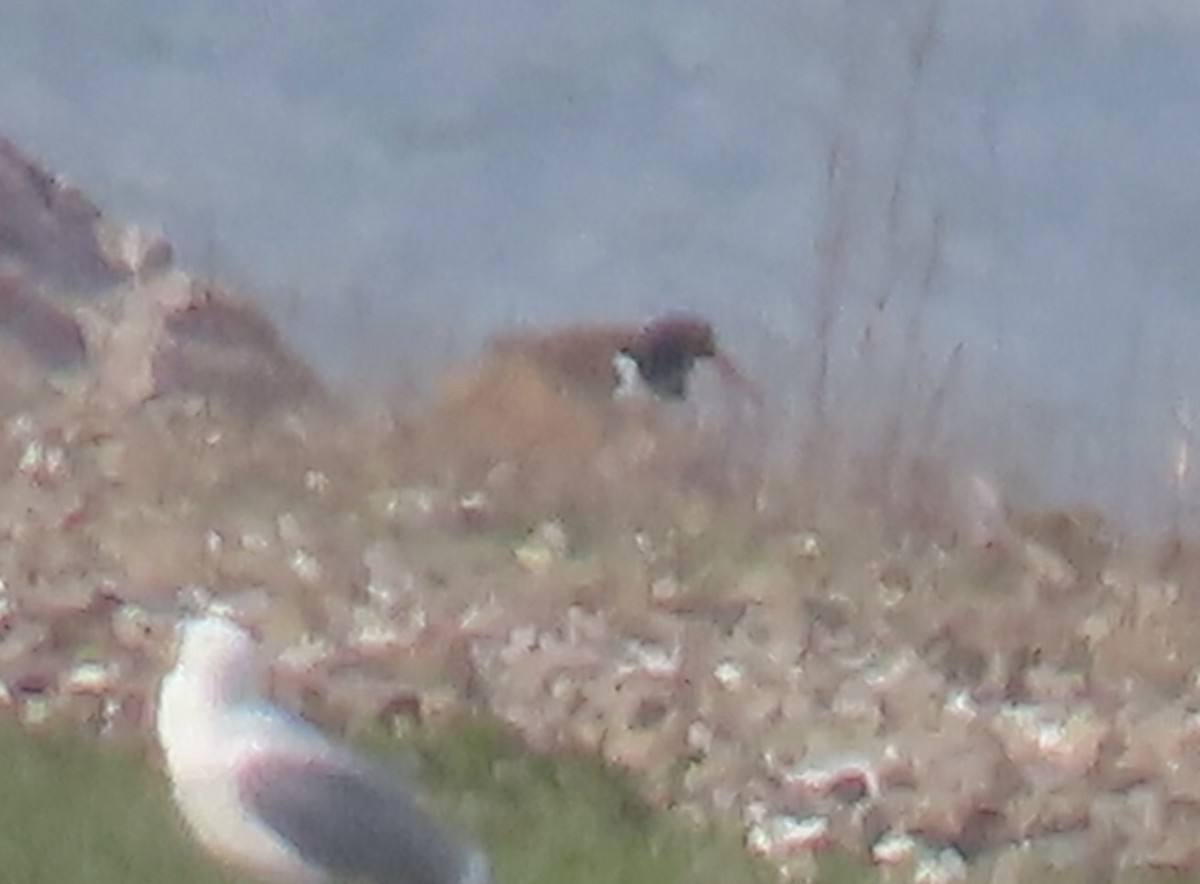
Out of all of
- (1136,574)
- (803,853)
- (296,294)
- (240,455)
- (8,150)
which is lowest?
(803,853)

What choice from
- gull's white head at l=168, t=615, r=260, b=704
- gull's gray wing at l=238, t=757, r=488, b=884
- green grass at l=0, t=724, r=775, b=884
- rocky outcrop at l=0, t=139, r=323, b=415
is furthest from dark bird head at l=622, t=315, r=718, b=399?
gull's gray wing at l=238, t=757, r=488, b=884

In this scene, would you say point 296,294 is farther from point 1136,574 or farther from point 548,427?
point 1136,574

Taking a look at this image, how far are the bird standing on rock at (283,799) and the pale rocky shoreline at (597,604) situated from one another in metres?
→ 1.06

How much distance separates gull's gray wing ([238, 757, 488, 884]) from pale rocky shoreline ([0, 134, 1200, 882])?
1133mm

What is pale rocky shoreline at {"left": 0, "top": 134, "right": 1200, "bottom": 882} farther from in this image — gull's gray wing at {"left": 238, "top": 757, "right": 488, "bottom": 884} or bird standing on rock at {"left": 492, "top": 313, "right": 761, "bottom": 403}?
gull's gray wing at {"left": 238, "top": 757, "right": 488, "bottom": 884}

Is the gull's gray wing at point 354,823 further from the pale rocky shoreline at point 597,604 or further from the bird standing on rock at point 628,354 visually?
the bird standing on rock at point 628,354

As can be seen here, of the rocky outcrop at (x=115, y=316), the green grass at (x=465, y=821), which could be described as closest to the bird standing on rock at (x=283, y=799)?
the green grass at (x=465, y=821)

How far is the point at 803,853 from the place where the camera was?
244 inches

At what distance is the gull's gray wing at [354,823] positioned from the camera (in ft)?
16.8

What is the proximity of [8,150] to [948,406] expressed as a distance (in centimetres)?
383

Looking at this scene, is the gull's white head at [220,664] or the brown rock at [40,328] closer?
the gull's white head at [220,664]

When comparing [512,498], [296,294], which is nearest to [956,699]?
[512,498]

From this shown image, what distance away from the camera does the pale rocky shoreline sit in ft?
21.8

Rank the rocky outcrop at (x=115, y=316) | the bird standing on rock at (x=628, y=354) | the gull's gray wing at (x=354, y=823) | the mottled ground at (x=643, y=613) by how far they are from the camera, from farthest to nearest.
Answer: the rocky outcrop at (x=115, y=316)
the bird standing on rock at (x=628, y=354)
the mottled ground at (x=643, y=613)
the gull's gray wing at (x=354, y=823)
